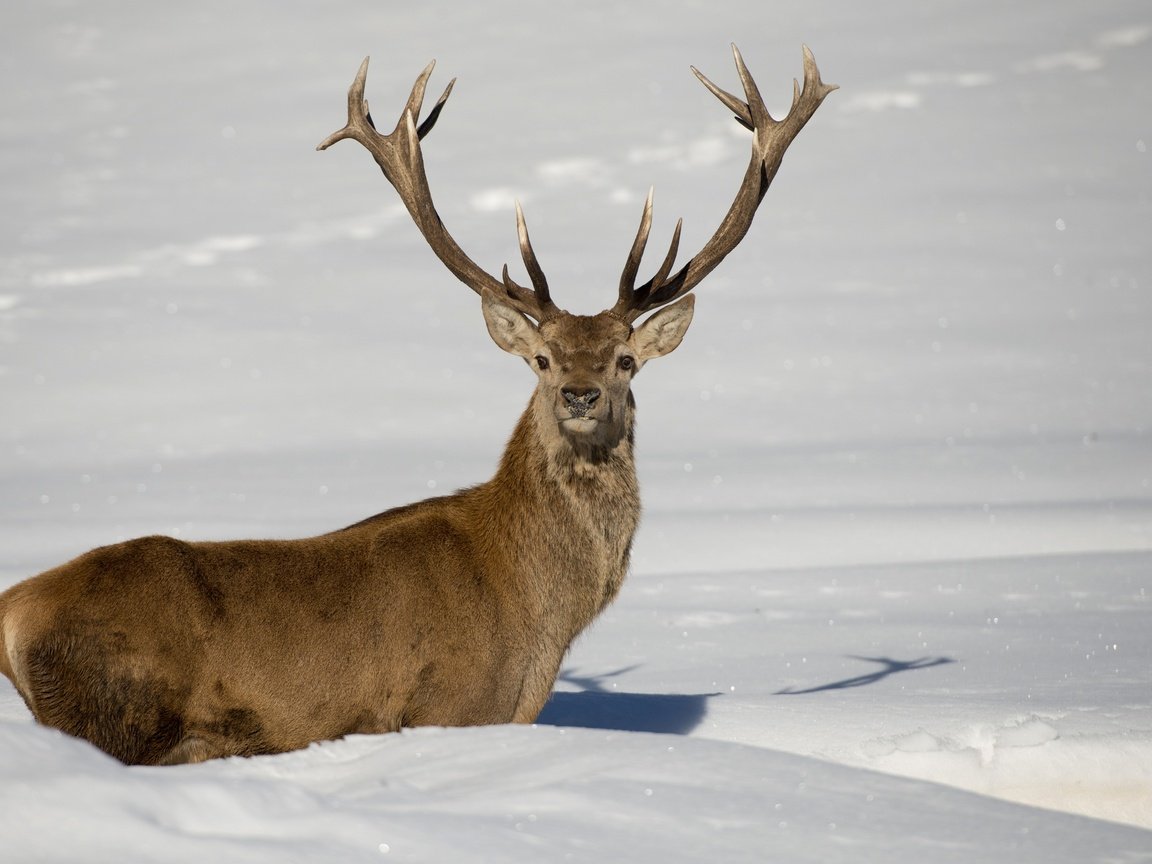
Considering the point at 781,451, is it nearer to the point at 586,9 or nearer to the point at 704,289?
the point at 704,289

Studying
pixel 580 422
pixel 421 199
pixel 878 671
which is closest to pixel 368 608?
pixel 580 422

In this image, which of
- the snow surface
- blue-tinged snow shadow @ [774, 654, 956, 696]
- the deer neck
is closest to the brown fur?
the deer neck

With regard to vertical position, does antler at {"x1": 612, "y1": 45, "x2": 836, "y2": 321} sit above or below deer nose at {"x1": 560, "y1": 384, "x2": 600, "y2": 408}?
above

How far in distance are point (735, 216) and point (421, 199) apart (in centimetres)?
155

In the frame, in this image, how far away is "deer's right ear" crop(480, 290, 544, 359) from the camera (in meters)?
7.04

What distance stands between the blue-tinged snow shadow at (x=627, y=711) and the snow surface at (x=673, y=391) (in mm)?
44

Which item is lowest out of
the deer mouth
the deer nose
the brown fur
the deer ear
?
the brown fur

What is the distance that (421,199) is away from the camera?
7.76 metres

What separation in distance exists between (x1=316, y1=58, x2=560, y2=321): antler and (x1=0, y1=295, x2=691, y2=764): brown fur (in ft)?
0.61

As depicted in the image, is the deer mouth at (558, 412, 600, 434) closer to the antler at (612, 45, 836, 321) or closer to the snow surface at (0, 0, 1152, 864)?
the antler at (612, 45, 836, 321)

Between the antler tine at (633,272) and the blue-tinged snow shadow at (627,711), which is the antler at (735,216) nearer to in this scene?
the antler tine at (633,272)

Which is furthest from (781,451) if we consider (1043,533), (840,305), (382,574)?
(382,574)

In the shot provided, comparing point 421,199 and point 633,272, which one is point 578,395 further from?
point 421,199

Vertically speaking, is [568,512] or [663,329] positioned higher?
[663,329]
